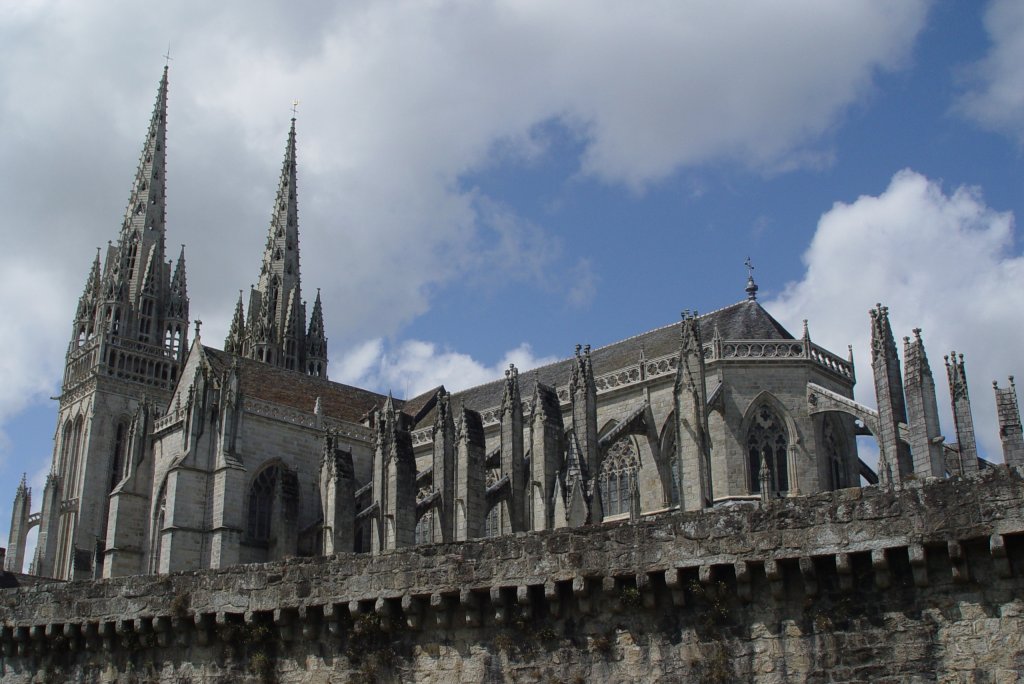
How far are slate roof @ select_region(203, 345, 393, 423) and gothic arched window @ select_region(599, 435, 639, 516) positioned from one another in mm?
12504

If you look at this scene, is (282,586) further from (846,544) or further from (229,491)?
(229,491)

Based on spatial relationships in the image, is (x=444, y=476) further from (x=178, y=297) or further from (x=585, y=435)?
(x=178, y=297)

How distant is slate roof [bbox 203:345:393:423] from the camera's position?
39062mm

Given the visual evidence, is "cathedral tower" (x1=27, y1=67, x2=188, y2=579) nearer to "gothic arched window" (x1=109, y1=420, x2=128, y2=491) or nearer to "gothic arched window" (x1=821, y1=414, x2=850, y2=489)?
A: "gothic arched window" (x1=109, y1=420, x2=128, y2=491)

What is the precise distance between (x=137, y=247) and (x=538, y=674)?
162 feet

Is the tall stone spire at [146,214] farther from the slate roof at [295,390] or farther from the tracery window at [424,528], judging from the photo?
the tracery window at [424,528]

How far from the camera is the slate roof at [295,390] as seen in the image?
39.1 metres

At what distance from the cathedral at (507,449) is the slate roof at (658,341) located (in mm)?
100

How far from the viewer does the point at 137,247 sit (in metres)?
54.9

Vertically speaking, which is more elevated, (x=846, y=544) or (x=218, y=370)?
(x=218, y=370)

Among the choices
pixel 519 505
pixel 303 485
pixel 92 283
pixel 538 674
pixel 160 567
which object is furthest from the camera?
pixel 92 283

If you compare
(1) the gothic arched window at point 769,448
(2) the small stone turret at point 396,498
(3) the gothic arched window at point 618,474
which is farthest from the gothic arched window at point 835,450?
(2) the small stone turret at point 396,498

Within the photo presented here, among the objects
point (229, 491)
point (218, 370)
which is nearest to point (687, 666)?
point (229, 491)

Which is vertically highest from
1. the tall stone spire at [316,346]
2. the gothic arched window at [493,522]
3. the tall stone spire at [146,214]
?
the tall stone spire at [146,214]
